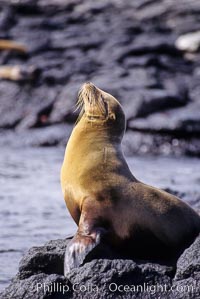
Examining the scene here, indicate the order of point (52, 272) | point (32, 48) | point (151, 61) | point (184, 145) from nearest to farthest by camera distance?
point (52, 272), point (184, 145), point (151, 61), point (32, 48)

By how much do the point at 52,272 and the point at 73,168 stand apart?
798mm

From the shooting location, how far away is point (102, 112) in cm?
712

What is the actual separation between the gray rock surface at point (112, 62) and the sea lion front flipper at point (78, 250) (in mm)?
10689

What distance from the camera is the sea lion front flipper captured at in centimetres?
610

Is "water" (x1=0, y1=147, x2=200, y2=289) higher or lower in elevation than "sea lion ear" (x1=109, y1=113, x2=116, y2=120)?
lower

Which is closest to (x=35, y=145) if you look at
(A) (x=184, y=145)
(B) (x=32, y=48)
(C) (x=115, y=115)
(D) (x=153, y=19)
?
(A) (x=184, y=145)

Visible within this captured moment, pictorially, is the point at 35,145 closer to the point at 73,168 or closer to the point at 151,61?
the point at 151,61

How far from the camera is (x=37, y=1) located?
24.3m

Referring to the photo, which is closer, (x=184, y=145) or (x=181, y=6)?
(x=184, y=145)

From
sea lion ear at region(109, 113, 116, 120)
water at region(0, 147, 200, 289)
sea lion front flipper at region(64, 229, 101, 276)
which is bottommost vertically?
water at region(0, 147, 200, 289)

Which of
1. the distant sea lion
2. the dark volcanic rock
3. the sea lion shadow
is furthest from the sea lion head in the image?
the distant sea lion

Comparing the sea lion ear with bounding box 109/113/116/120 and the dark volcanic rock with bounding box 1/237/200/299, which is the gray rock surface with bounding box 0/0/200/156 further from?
the dark volcanic rock with bounding box 1/237/200/299

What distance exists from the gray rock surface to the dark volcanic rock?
10890 mm

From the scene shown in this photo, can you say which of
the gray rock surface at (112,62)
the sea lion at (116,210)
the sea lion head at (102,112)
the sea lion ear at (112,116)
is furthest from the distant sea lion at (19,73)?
the sea lion at (116,210)
